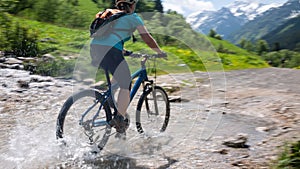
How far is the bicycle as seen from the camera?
14.0 feet

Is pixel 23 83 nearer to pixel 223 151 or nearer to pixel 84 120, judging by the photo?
pixel 84 120

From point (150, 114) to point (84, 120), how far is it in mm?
1175

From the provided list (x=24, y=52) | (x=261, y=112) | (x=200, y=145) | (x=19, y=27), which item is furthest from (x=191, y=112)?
(x=19, y=27)

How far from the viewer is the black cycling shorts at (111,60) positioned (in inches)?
166

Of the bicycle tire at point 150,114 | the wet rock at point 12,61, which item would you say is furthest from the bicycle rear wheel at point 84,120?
the wet rock at point 12,61

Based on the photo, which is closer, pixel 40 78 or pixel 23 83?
pixel 23 83

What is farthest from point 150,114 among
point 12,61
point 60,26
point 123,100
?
point 60,26

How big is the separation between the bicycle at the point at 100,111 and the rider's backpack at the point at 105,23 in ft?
1.83

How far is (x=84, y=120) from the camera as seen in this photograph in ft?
14.2

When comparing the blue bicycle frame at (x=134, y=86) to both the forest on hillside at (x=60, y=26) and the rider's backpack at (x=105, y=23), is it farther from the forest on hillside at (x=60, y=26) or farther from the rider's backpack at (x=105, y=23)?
the forest on hillside at (x=60, y=26)

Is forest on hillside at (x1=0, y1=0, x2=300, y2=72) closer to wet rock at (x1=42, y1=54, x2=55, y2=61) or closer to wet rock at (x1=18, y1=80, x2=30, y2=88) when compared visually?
wet rock at (x1=42, y1=54, x2=55, y2=61)

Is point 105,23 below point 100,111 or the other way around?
the other way around

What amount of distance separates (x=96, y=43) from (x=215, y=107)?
3.75 metres

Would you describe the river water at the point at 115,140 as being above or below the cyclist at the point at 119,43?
below
